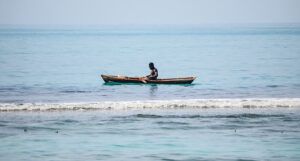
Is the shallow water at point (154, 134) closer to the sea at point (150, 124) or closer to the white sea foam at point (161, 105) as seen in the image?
the sea at point (150, 124)

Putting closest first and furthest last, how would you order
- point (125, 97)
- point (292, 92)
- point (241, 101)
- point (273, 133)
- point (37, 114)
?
1. point (273, 133)
2. point (37, 114)
3. point (241, 101)
4. point (125, 97)
5. point (292, 92)

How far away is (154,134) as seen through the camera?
1745 centimetres

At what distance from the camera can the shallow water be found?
14.9m

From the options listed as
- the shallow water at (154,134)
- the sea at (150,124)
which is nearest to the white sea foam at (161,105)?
the sea at (150,124)

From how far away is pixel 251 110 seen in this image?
22.0 m

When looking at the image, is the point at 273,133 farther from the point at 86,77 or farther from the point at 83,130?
the point at 86,77

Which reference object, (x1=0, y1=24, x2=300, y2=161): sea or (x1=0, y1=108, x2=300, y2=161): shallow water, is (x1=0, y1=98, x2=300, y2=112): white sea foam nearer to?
(x1=0, y1=24, x2=300, y2=161): sea

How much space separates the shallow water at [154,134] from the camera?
14938 mm

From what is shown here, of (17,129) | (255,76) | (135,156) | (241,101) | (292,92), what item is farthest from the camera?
(255,76)

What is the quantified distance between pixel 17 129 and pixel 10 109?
4.71 meters

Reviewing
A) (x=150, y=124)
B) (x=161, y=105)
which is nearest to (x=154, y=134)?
(x=150, y=124)

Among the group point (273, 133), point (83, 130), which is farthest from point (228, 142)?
point (83, 130)

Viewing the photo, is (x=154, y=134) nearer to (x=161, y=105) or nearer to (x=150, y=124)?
(x=150, y=124)

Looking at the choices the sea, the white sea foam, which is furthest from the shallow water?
the white sea foam
